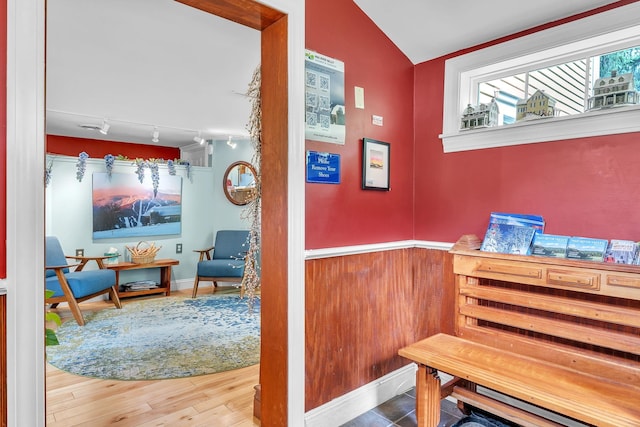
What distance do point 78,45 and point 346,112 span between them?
6.39 feet

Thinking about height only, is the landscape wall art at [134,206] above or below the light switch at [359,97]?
below

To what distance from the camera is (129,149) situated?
5.87m

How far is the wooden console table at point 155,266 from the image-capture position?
15.7 ft

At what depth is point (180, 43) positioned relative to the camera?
2.51m

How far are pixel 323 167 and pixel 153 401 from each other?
1.85 m

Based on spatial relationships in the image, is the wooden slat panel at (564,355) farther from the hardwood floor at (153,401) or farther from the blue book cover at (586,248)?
the hardwood floor at (153,401)

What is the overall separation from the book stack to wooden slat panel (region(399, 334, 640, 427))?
0.55 meters

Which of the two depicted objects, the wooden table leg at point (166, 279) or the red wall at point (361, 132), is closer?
the red wall at point (361, 132)

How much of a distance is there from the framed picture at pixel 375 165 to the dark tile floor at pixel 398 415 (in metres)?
1.36

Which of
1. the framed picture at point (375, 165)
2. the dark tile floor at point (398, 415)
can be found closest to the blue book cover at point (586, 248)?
the framed picture at point (375, 165)

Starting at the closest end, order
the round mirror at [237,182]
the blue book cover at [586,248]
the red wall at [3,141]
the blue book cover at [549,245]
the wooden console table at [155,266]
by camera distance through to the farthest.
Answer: the red wall at [3,141] < the blue book cover at [586,248] < the blue book cover at [549,245] < the wooden console table at [155,266] < the round mirror at [237,182]

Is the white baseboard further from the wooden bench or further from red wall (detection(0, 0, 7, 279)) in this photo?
red wall (detection(0, 0, 7, 279))

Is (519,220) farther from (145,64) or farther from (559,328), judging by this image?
(145,64)

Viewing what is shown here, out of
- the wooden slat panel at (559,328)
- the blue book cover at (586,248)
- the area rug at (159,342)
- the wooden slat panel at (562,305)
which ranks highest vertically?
the blue book cover at (586,248)
